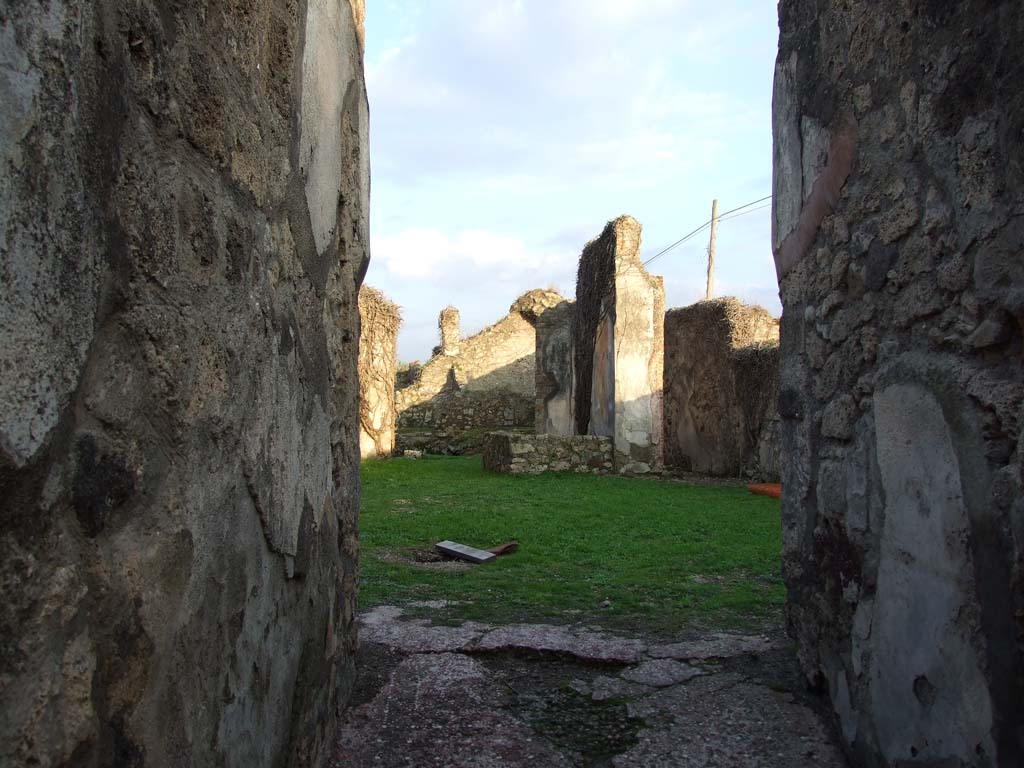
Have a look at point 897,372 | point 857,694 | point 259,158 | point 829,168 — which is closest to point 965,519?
point 897,372

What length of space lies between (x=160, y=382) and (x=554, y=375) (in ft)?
50.8

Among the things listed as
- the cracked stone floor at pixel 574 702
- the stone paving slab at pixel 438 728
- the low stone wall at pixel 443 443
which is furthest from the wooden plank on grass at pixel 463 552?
the low stone wall at pixel 443 443

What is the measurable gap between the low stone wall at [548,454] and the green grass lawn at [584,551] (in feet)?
3.30

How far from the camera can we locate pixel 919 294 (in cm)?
190

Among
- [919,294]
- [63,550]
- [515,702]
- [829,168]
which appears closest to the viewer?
[63,550]

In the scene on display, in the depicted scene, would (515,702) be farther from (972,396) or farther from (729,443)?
(729,443)

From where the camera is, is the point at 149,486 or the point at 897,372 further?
the point at 897,372

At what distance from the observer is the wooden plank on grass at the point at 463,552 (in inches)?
193

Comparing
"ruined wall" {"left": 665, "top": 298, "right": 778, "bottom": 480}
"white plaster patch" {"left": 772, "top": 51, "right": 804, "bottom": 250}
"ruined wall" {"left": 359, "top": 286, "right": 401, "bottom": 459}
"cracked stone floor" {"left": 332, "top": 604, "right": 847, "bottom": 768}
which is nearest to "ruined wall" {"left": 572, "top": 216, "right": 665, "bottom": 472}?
"ruined wall" {"left": 665, "top": 298, "right": 778, "bottom": 480}

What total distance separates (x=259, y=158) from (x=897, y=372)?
1.51m

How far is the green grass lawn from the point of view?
3.74m

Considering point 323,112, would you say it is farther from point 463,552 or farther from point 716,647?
point 463,552

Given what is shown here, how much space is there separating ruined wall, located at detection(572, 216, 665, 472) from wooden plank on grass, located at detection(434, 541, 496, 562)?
19.2 ft

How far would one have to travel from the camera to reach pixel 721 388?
1177 centimetres
